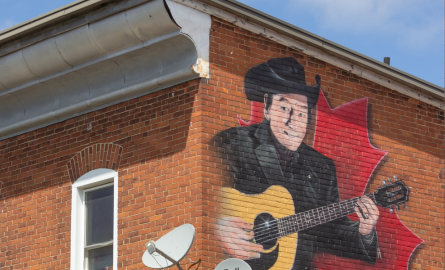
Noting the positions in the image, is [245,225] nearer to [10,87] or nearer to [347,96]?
[347,96]

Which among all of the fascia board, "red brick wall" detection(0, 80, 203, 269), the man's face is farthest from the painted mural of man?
the fascia board

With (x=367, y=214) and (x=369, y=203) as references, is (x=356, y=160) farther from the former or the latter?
(x=367, y=214)

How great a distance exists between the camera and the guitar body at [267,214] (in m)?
11.3

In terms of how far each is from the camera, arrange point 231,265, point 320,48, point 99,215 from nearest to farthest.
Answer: point 231,265, point 99,215, point 320,48

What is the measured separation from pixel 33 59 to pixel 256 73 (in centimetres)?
350

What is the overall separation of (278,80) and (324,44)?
3.49 feet

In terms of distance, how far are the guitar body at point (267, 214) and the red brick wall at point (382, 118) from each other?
21.0 inches

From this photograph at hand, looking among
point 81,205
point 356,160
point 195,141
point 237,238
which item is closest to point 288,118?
point 356,160

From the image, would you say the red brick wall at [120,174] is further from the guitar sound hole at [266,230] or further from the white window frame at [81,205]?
the guitar sound hole at [266,230]

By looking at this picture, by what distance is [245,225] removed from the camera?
446 inches

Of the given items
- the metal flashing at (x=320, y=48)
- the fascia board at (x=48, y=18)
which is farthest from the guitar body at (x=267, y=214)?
the fascia board at (x=48, y=18)

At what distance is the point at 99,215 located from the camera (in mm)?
12320

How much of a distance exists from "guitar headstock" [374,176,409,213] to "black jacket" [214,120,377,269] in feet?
2.45

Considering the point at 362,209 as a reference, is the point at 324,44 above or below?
above
